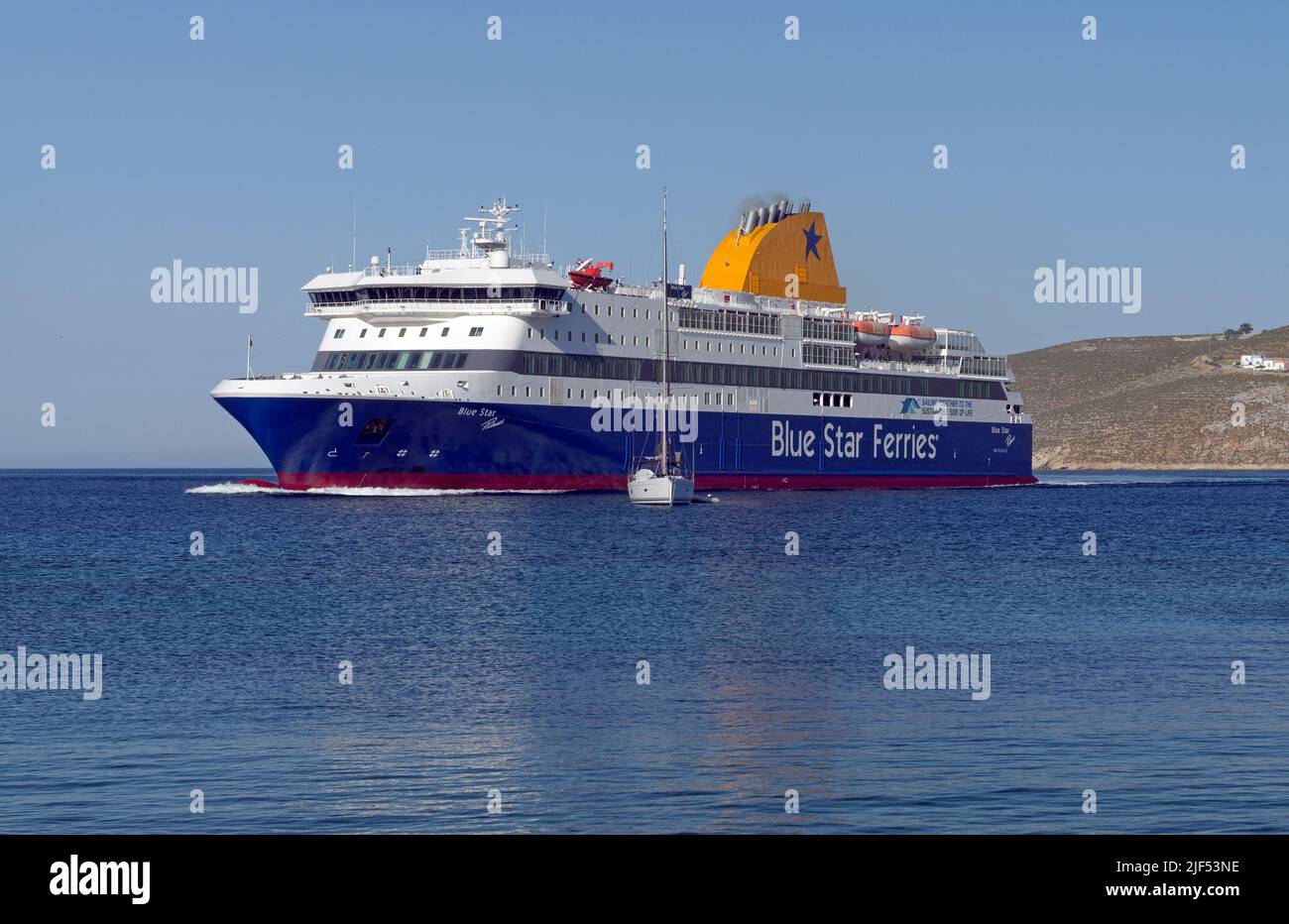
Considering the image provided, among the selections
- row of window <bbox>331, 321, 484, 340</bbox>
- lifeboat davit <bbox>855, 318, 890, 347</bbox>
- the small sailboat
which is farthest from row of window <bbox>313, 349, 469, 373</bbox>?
lifeboat davit <bbox>855, 318, 890, 347</bbox>

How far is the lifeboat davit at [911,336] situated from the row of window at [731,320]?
1515 cm

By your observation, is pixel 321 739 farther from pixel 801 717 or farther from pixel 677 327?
pixel 677 327

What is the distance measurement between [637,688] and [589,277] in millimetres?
59805

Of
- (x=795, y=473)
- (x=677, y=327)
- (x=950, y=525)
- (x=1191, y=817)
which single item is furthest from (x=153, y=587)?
(x=795, y=473)

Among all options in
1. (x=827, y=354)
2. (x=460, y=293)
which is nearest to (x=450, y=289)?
(x=460, y=293)

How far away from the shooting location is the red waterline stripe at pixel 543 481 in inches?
2923

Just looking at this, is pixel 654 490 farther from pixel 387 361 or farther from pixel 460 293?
pixel 387 361

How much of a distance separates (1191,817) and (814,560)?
33412 mm

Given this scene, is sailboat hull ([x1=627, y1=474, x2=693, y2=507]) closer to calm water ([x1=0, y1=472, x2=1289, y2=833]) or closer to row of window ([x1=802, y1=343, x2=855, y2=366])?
calm water ([x1=0, y1=472, x2=1289, y2=833])

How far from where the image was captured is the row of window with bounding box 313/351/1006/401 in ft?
251

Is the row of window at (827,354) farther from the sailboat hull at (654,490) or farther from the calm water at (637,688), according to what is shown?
the calm water at (637,688)

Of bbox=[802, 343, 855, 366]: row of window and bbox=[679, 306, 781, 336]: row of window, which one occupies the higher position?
bbox=[679, 306, 781, 336]: row of window

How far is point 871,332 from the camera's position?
10631 centimetres

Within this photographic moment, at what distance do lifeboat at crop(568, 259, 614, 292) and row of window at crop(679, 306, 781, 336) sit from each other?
20.5ft
